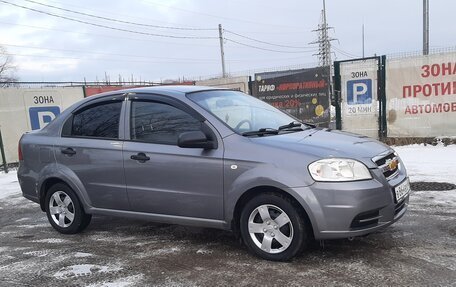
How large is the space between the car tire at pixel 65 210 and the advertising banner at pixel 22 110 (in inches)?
290

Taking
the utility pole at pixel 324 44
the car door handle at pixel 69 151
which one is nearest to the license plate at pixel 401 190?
the car door handle at pixel 69 151

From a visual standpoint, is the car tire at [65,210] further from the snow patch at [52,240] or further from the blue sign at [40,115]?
the blue sign at [40,115]

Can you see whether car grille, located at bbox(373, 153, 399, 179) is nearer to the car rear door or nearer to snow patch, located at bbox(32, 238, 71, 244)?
the car rear door

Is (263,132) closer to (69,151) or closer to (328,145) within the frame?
(328,145)

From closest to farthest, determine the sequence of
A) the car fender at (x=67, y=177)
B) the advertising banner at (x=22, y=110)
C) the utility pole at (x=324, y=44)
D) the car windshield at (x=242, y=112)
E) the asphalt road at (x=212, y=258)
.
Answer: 1. the asphalt road at (x=212, y=258)
2. the car windshield at (x=242, y=112)
3. the car fender at (x=67, y=177)
4. the advertising banner at (x=22, y=110)
5. the utility pole at (x=324, y=44)

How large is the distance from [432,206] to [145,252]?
3745 mm

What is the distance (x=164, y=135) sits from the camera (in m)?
4.81

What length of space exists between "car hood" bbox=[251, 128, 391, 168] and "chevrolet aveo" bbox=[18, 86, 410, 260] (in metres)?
0.01

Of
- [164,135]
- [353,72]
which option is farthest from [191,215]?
[353,72]

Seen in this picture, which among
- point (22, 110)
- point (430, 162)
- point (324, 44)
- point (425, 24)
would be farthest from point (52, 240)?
point (324, 44)

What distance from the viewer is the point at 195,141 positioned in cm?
435

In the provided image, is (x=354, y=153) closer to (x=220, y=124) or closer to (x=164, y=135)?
(x=220, y=124)

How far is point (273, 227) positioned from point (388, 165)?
1237 millimetres

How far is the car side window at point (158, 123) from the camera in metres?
4.72
